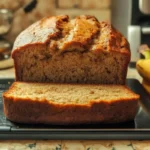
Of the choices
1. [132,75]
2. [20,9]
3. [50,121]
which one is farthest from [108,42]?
[20,9]

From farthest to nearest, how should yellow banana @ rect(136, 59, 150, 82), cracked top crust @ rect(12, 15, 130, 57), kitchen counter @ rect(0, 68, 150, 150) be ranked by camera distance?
yellow banana @ rect(136, 59, 150, 82), cracked top crust @ rect(12, 15, 130, 57), kitchen counter @ rect(0, 68, 150, 150)

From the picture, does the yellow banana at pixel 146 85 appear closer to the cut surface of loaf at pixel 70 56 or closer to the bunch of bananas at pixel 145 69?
the bunch of bananas at pixel 145 69

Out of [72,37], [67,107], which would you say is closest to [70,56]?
[72,37]

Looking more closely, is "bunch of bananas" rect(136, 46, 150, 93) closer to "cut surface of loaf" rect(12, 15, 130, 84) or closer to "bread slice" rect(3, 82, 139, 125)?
"cut surface of loaf" rect(12, 15, 130, 84)

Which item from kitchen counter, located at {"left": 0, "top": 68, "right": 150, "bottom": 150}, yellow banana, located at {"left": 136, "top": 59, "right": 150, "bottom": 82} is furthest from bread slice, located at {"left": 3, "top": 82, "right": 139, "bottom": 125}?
yellow banana, located at {"left": 136, "top": 59, "right": 150, "bottom": 82}

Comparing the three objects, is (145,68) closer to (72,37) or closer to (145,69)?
(145,69)

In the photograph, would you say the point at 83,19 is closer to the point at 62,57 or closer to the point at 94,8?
the point at 62,57
